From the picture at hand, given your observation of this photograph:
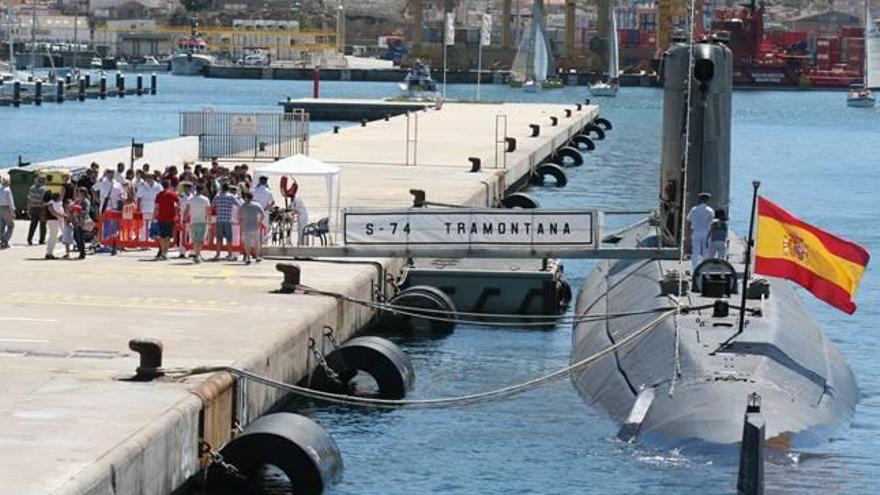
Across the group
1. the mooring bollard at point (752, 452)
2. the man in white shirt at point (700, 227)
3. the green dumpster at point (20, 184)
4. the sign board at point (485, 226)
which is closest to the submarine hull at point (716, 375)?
the man in white shirt at point (700, 227)

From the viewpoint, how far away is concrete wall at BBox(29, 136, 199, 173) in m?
58.5

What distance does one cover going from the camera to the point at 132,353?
26.6m

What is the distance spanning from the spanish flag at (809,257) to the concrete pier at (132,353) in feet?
22.8

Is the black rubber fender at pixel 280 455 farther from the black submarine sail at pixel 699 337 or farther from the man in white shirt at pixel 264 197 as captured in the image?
the man in white shirt at pixel 264 197

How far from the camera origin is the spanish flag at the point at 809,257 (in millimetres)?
26188

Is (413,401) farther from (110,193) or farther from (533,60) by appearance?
(533,60)

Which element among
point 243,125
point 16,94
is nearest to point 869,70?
point 16,94

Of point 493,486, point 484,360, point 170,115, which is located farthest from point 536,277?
point 170,115

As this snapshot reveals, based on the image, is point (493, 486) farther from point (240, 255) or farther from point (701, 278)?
point (240, 255)

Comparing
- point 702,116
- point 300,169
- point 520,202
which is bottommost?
point 520,202

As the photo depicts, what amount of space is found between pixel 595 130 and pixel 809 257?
90.4 metres

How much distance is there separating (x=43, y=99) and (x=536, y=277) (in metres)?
118

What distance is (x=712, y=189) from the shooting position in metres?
35.5

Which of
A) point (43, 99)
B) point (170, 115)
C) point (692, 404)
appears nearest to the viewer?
point (692, 404)
